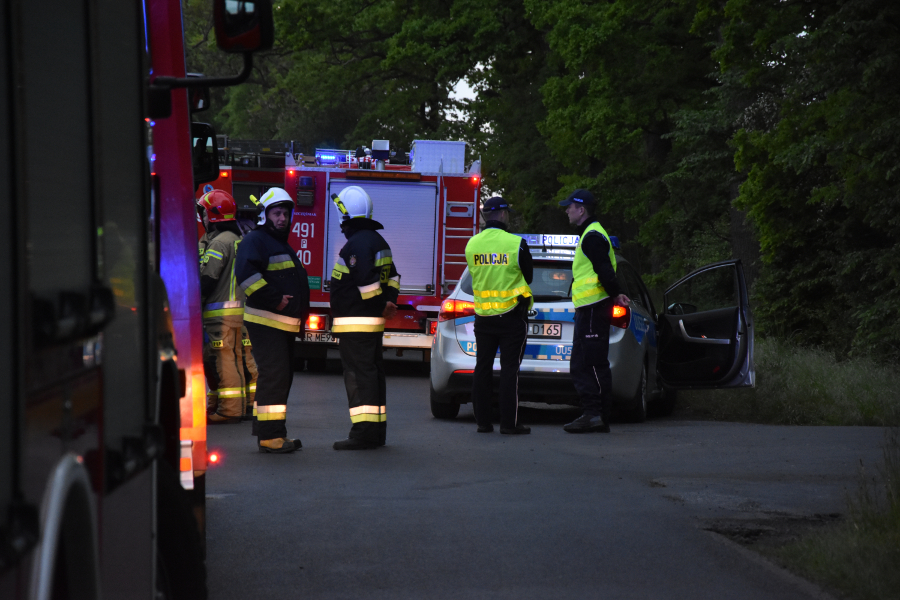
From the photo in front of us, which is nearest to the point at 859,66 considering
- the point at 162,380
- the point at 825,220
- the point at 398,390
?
the point at 825,220

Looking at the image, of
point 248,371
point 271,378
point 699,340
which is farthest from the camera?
point 699,340

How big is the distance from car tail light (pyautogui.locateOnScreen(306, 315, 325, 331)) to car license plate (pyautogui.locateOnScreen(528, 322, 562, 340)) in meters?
5.48

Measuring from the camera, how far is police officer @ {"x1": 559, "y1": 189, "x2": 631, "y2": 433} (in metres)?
10.8

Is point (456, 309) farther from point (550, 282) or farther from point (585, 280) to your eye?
point (585, 280)

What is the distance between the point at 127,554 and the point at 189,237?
6.93ft

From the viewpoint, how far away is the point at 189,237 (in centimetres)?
503

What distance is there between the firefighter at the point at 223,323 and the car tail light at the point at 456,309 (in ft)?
6.00

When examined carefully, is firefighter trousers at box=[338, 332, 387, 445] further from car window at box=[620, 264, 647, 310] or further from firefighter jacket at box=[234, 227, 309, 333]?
car window at box=[620, 264, 647, 310]

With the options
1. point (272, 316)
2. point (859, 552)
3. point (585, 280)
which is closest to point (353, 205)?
point (272, 316)

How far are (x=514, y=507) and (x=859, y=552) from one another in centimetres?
215

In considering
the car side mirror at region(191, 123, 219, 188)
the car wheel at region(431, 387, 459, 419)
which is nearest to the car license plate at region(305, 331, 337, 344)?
the car wheel at region(431, 387, 459, 419)

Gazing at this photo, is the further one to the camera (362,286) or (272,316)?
(362,286)

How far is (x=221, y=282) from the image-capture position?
442 inches

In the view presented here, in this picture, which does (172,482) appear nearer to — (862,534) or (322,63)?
(862,534)
